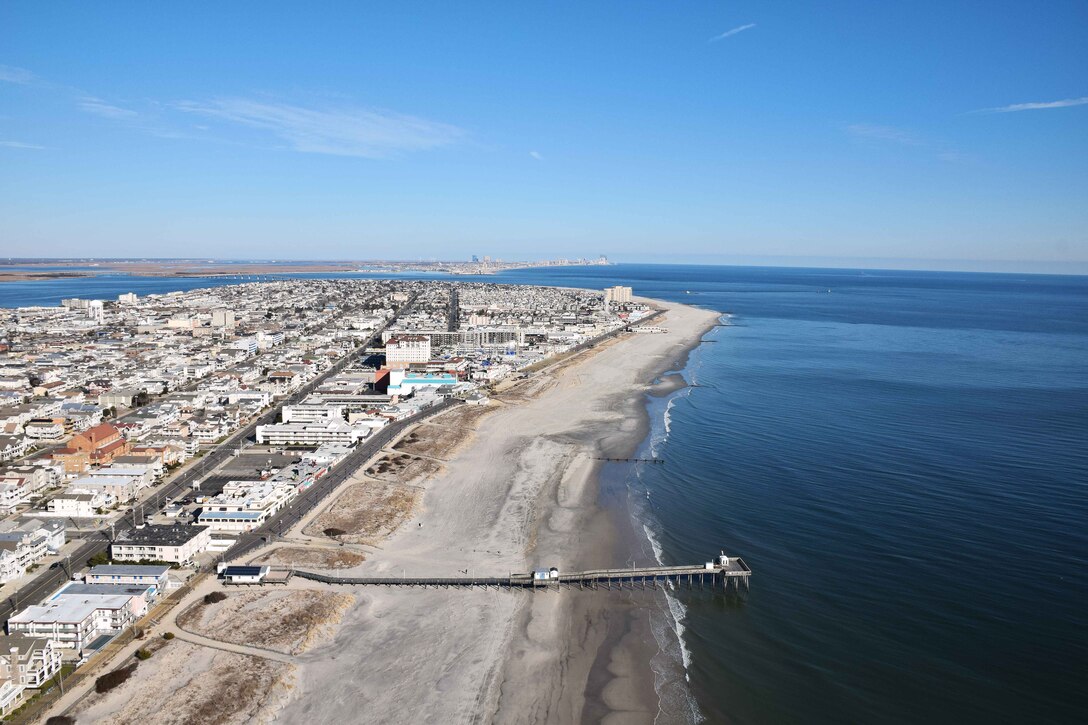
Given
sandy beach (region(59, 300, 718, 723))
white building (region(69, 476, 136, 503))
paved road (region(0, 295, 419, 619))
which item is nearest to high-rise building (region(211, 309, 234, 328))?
paved road (region(0, 295, 419, 619))

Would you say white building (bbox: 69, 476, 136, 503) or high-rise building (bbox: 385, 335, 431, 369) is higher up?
high-rise building (bbox: 385, 335, 431, 369)

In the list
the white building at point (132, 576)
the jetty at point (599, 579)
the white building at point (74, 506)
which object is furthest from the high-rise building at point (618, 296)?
the white building at point (132, 576)

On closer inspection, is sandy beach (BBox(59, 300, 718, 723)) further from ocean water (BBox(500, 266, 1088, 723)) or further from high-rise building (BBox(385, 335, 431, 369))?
high-rise building (BBox(385, 335, 431, 369))

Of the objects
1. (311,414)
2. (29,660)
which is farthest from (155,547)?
(311,414)

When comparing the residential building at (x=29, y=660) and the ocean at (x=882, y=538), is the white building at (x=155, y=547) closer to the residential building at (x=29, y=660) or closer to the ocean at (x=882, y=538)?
the residential building at (x=29, y=660)

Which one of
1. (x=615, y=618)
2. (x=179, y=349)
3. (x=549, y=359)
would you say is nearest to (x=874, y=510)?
(x=615, y=618)

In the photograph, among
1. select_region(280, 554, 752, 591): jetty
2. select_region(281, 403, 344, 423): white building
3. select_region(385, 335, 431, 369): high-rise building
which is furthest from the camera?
select_region(385, 335, 431, 369): high-rise building

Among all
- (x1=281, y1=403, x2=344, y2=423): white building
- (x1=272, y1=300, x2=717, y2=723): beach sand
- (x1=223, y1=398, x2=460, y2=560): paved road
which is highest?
(x1=281, y1=403, x2=344, y2=423): white building

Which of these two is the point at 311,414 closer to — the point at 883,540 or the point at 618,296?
the point at 883,540
